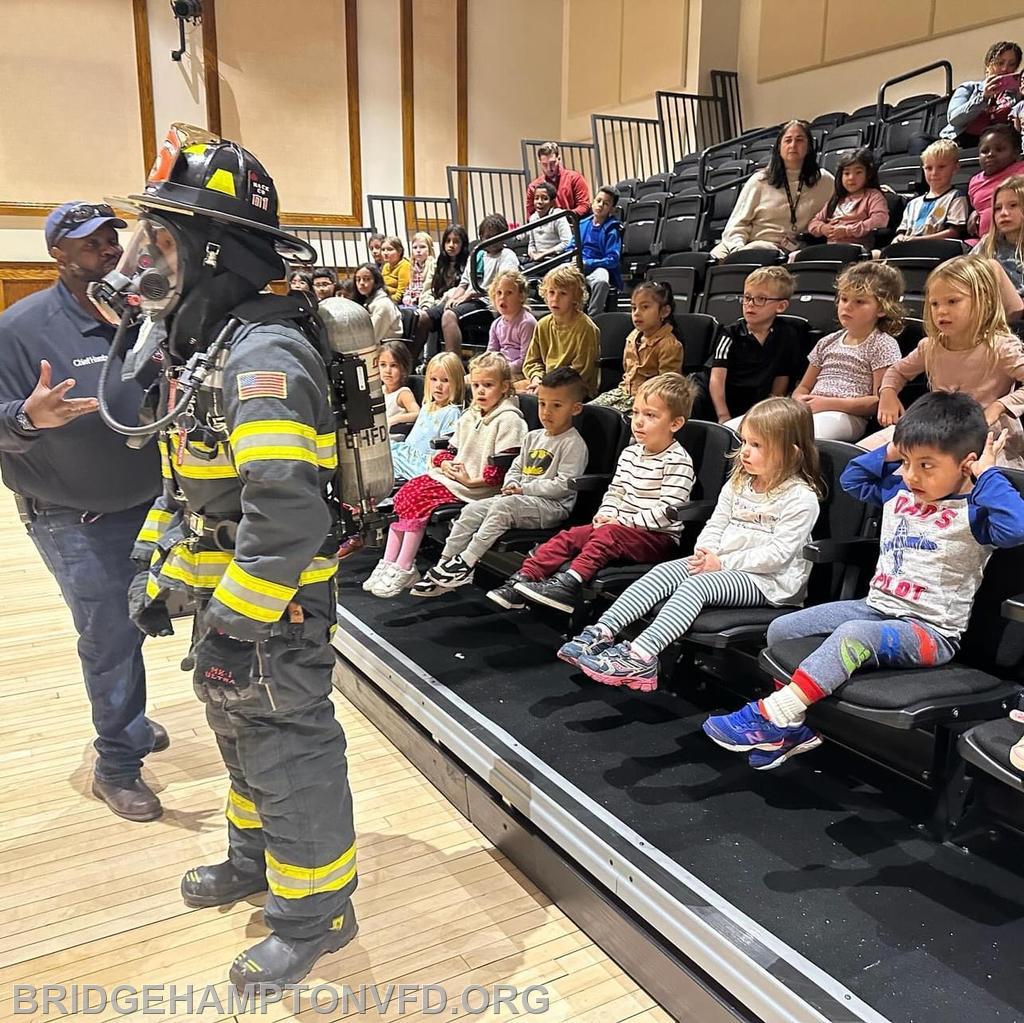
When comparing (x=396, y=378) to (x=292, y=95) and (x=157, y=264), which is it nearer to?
(x=157, y=264)

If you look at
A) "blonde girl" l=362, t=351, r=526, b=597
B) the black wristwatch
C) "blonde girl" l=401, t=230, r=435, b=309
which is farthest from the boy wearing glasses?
"blonde girl" l=401, t=230, r=435, b=309

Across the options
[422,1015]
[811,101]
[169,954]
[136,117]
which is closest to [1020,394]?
[422,1015]

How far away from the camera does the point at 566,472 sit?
10.5ft

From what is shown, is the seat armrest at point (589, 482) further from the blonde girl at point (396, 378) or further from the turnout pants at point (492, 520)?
the blonde girl at point (396, 378)

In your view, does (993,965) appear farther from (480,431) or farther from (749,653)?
(480,431)

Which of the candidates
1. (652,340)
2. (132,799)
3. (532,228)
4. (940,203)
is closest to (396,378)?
(652,340)

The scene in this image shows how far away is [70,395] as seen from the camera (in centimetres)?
231

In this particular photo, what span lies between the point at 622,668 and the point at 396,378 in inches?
106

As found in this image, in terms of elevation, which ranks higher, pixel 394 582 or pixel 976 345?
pixel 976 345

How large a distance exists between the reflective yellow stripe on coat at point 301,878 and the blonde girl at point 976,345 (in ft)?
6.20

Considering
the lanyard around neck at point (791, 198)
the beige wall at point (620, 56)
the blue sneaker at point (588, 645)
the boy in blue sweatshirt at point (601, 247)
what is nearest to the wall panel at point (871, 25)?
the beige wall at point (620, 56)

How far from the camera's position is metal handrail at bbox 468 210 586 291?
5621 mm

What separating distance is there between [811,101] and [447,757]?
8.80m

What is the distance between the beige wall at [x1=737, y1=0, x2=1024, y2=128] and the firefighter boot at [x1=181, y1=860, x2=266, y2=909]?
27.4 feet
